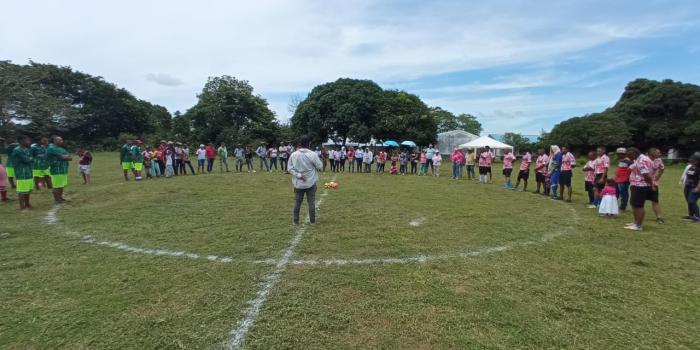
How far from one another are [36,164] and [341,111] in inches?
1278

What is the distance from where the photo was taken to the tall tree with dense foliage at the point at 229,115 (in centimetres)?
4594

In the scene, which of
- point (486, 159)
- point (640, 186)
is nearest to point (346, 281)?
point (640, 186)

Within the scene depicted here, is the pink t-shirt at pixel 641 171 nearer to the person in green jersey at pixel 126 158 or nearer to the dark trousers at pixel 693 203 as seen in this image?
the dark trousers at pixel 693 203

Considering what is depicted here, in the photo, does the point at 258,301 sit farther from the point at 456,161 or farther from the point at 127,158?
the point at 456,161

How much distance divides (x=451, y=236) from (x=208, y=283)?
4.26m

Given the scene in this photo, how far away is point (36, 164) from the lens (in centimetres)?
1077

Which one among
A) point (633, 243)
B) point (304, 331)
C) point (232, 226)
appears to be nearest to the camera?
point (304, 331)

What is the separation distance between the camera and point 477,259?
214 inches

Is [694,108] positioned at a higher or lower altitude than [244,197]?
higher

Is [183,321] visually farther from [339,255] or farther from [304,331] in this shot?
[339,255]

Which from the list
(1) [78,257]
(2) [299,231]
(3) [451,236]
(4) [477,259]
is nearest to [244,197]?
(2) [299,231]

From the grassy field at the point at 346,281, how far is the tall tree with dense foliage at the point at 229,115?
1553 inches

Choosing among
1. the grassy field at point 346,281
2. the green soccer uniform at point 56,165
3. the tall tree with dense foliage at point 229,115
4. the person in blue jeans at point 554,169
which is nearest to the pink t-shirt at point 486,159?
the person in blue jeans at point 554,169

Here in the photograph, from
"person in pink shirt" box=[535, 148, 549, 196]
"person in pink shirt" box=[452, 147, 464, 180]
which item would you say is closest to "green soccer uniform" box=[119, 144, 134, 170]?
"person in pink shirt" box=[452, 147, 464, 180]
